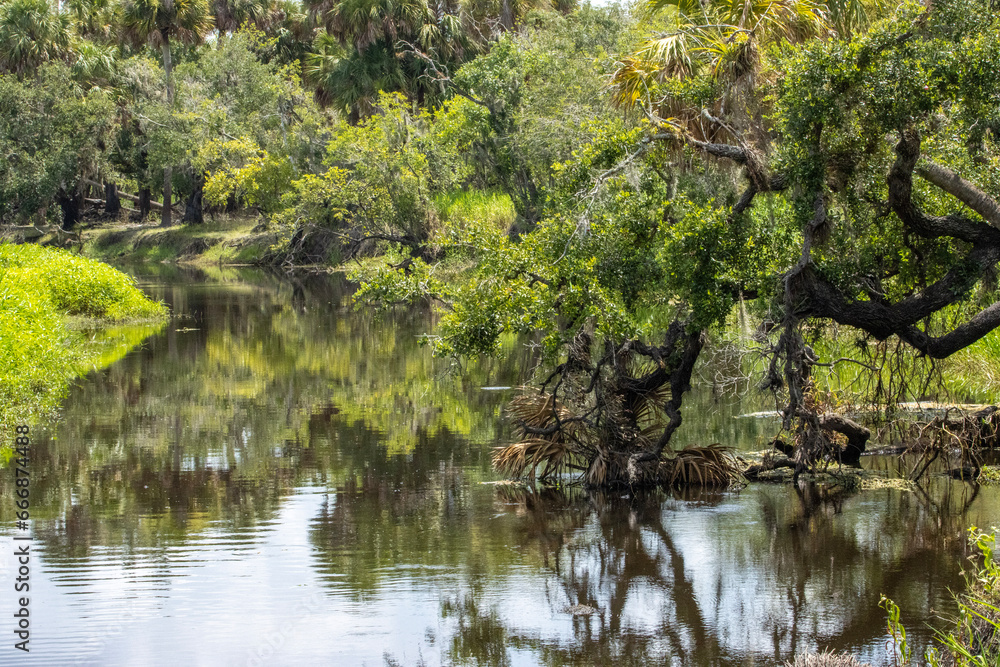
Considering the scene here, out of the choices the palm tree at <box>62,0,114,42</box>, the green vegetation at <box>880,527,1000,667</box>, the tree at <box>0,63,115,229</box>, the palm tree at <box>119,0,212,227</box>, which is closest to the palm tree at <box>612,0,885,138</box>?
the green vegetation at <box>880,527,1000,667</box>

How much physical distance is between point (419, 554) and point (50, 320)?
557 inches

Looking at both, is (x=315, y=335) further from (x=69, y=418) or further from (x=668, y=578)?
(x=668, y=578)

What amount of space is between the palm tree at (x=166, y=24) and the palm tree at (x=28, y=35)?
4.38m

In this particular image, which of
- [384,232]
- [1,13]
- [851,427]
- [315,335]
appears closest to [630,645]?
[851,427]

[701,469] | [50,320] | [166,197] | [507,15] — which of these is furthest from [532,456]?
[166,197]

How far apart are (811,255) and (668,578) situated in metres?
4.33

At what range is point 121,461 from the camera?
1589 cm

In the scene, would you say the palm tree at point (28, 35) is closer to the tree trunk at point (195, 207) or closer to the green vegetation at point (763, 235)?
the tree trunk at point (195, 207)

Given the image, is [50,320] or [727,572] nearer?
[727,572]

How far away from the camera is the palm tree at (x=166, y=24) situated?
59188 millimetres

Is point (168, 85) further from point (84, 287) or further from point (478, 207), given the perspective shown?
point (84, 287)

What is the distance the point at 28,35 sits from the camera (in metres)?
62.5

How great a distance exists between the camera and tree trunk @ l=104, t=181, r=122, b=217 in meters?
68.3

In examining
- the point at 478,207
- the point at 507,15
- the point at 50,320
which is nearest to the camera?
the point at 50,320
